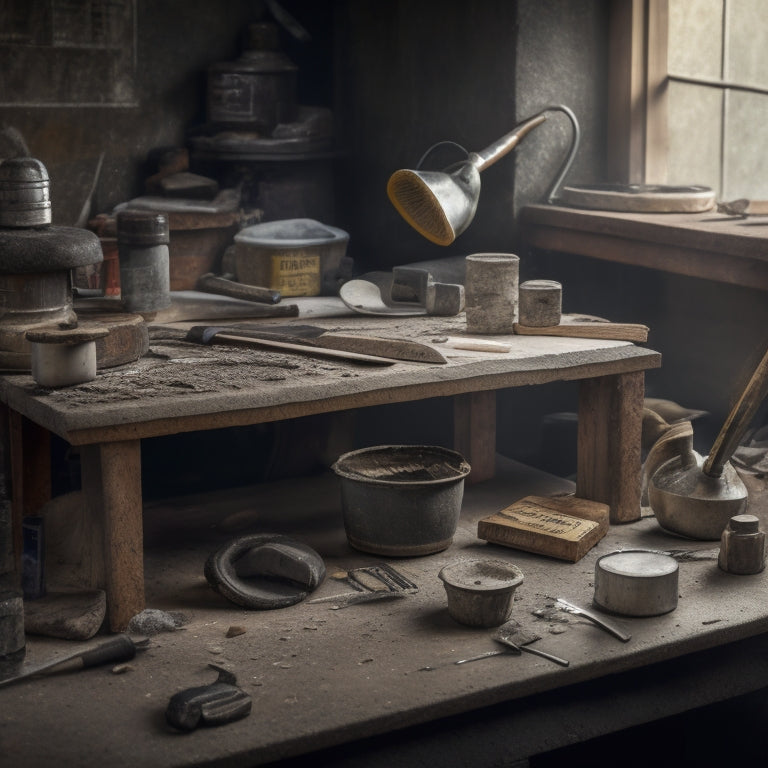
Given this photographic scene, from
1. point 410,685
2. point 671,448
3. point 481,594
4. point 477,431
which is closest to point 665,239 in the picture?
point 671,448

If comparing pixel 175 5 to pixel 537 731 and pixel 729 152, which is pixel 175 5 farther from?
pixel 537 731

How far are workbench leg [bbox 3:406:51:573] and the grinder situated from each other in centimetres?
34

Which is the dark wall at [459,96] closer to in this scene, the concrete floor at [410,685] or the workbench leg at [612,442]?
the workbench leg at [612,442]

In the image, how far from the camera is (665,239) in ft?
Result: 15.0

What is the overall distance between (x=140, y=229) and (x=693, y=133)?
8.25 feet

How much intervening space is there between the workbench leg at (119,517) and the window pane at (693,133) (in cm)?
296

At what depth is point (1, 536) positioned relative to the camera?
10.7 ft

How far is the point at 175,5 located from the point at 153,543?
2.46 m

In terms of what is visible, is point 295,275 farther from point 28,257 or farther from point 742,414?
point 742,414

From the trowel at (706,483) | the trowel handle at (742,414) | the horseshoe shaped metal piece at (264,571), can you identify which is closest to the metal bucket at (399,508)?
the horseshoe shaped metal piece at (264,571)

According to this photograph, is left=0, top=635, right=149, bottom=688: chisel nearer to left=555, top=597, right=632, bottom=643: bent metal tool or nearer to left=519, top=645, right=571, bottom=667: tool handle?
left=519, top=645, right=571, bottom=667: tool handle

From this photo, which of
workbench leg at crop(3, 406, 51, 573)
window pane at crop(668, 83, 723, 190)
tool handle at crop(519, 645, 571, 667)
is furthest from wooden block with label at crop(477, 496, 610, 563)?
window pane at crop(668, 83, 723, 190)

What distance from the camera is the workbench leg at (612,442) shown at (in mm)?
4250

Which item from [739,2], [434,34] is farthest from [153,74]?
[739,2]
